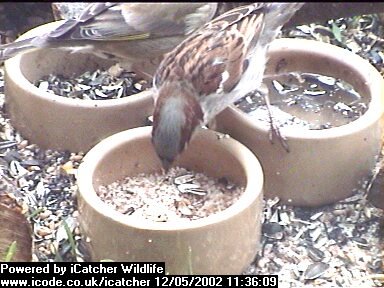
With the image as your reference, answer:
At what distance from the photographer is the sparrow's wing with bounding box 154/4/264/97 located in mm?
3217

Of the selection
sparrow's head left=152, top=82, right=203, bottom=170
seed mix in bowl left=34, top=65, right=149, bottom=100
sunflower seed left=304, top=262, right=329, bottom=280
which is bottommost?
sunflower seed left=304, top=262, right=329, bottom=280

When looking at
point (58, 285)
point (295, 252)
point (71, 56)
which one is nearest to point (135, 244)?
point (58, 285)

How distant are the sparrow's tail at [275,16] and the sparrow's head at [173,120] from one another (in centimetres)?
41

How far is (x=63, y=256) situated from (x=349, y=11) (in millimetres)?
1344

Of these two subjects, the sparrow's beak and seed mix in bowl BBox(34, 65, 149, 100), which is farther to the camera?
seed mix in bowl BBox(34, 65, 149, 100)

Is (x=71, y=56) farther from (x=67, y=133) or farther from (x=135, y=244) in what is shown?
(x=135, y=244)

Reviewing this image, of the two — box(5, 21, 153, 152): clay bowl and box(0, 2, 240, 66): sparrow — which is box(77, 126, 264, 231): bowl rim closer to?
box(5, 21, 153, 152): clay bowl

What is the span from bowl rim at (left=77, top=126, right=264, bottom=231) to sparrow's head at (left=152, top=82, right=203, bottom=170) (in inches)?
4.9

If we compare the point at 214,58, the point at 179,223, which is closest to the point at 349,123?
the point at 214,58

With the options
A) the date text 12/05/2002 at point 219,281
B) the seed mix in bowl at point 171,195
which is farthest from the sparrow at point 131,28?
the date text 12/05/2002 at point 219,281

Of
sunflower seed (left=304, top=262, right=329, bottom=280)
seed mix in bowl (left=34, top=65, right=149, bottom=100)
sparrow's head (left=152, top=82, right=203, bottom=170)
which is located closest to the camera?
sparrow's head (left=152, top=82, right=203, bottom=170)

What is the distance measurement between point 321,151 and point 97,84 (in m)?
0.94

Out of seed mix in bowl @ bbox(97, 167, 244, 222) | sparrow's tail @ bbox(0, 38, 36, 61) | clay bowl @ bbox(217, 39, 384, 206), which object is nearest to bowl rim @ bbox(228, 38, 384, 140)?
clay bowl @ bbox(217, 39, 384, 206)

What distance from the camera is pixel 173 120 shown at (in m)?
3.11
